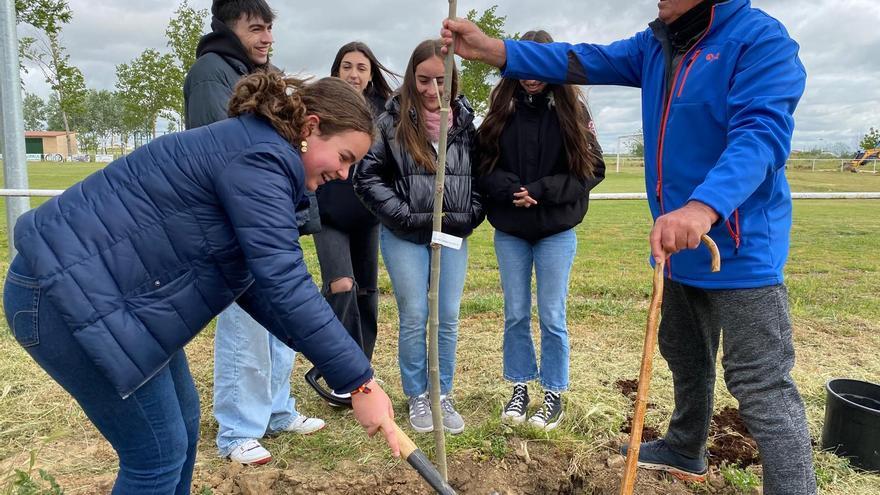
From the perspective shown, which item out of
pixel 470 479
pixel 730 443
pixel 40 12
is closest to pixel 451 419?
pixel 470 479

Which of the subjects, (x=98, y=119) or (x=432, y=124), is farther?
(x=98, y=119)

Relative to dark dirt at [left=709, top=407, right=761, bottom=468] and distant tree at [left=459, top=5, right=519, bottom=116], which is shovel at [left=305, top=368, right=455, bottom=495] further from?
distant tree at [left=459, top=5, right=519, bottom=116]

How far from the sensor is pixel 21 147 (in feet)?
17.3

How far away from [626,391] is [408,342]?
4.89 feet

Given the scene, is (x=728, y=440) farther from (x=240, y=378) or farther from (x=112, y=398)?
(x=112, y=398)

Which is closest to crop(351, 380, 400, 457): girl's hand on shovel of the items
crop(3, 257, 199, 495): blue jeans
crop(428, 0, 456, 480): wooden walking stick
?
crop(428, 0, 456, 480): wooden walking stick

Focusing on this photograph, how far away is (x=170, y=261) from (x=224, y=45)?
5.25 feet

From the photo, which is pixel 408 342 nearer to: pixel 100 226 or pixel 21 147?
pixel 100 226

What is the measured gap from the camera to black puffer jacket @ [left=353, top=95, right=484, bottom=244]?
Result: 130 inches

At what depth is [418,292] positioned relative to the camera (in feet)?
11.3

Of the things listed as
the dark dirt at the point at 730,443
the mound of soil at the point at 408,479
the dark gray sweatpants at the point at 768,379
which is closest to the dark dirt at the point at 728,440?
the dark dirt at the point at 730,443

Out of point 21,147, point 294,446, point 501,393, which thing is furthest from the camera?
point 21,147

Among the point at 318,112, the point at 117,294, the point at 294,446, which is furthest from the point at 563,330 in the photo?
the point at 117,294

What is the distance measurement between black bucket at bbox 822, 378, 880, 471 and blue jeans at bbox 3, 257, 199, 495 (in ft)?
10.00
